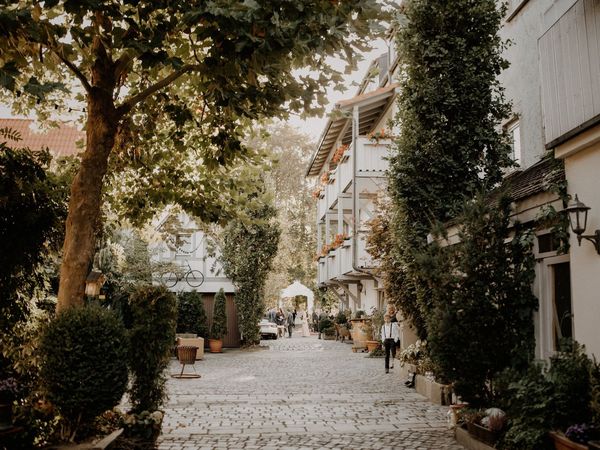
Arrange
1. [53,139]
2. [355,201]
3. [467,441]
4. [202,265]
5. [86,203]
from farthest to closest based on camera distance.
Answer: [53,139], [202,265], [355,201], [467,441], [86,203]

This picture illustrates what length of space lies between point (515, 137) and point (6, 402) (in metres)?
12.0

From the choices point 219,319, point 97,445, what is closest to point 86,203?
point 97,445

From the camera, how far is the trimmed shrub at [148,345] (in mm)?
8938

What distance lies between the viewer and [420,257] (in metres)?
9.47

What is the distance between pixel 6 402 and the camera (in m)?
6.86

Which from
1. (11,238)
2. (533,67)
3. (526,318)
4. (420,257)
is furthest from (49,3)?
(533,67)

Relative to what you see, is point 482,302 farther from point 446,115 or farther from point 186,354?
point 186,354

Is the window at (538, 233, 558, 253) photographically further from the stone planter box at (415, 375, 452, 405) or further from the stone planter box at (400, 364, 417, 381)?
the stone planter box at (400, 364, 417, 381)

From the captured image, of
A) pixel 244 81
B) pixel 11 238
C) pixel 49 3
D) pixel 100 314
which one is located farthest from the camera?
pixel 11 238

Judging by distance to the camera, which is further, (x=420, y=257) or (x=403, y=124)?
(x=403, y=124)

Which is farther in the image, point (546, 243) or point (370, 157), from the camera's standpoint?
point (370, 157)

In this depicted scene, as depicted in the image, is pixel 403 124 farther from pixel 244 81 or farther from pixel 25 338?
pixel 25 338

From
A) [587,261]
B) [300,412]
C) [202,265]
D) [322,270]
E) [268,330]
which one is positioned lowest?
[300,412]

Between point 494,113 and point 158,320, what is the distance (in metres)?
8.59
